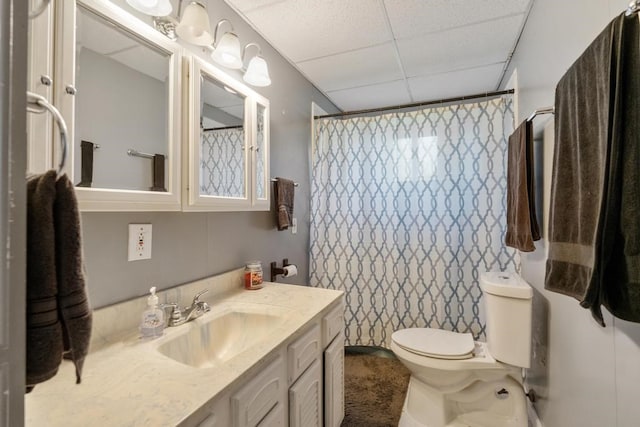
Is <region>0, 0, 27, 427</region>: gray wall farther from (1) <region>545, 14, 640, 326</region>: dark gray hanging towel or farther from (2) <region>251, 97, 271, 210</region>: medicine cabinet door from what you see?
(2) <region>251, 97, 271, 210</region>: medicine cabinet door

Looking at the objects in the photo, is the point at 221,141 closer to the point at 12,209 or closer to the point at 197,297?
the point at 197,297

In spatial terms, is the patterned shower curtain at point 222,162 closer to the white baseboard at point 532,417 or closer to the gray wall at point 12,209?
the gray wall at point 12,209

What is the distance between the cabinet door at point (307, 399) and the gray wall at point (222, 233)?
0.64 metres

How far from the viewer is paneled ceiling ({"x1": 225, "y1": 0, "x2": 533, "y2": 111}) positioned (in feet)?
5.11

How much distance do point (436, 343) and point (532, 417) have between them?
0.60 metres

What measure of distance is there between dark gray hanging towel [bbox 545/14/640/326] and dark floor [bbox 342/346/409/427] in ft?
4.24

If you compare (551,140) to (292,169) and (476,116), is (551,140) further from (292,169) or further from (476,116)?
(292,169)

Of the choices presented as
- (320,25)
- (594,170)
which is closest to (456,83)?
(320,25)

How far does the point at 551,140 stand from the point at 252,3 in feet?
5.29

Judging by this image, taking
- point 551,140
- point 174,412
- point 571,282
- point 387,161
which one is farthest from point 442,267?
point 174,412

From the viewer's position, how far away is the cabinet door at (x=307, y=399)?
1.05 meters

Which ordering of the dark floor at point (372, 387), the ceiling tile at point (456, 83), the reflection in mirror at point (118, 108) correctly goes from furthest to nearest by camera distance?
the ceiling tile at point (456, 83)
the dark floor at point (372, 387)
the reflection in mirror at point (118, 108)

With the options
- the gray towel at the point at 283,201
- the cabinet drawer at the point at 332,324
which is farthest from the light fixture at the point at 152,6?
the cabinet drawer at the point at 332,324

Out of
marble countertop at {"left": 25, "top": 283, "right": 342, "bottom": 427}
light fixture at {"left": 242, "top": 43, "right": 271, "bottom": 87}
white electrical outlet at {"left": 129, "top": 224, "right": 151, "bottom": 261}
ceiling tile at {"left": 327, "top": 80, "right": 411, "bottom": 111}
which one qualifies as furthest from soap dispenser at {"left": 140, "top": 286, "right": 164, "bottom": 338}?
ceiling tile at {"left": 327, "top": 80, "right": 411, "bottom": 111}
